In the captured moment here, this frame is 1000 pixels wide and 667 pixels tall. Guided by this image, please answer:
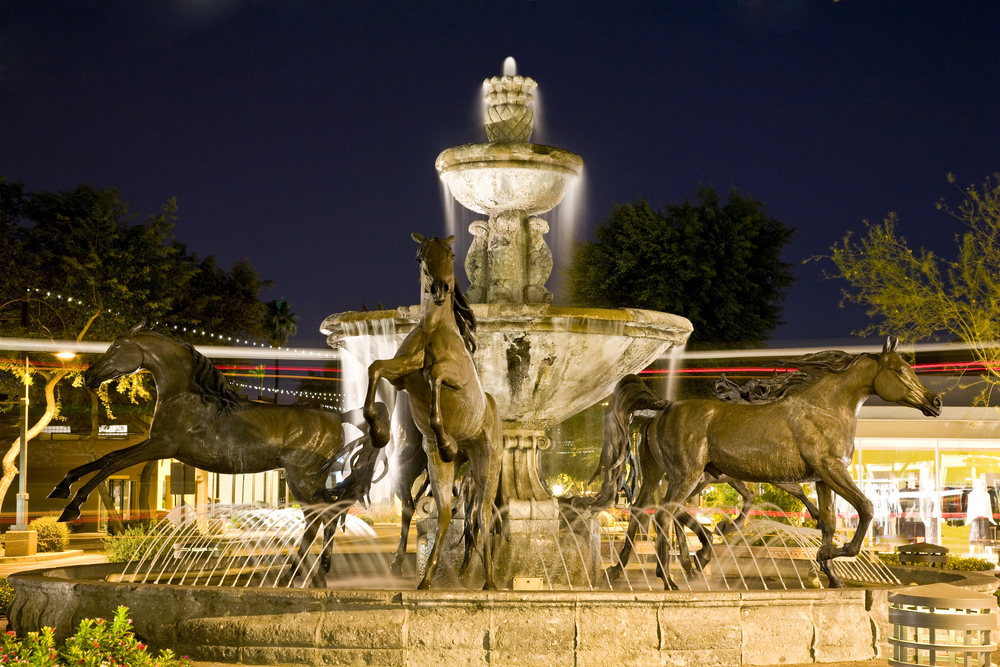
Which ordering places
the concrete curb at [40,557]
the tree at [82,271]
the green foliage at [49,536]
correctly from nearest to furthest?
the concrete curb at [40,557], the green foliage at [49,536], the tree at [82,271]

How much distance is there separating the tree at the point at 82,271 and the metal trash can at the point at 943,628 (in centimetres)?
2497

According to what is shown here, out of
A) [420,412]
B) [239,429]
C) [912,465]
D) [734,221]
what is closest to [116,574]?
[239,429]

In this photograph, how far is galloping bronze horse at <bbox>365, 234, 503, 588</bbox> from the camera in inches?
288

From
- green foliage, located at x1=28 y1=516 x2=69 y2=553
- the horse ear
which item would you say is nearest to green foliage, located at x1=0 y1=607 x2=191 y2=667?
the horse ear

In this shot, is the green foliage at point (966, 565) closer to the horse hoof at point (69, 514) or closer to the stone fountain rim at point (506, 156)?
the stone fountain rim at point (506, 156)

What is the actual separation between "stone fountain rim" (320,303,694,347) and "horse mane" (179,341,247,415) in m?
1.15

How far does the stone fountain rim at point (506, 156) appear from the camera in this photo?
397 inches

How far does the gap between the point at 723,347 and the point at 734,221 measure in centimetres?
426

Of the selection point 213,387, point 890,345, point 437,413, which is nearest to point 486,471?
point 437,413

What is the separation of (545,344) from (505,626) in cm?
314

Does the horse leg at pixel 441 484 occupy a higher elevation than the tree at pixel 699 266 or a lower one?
lower

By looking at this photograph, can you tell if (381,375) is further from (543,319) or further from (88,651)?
(88,651)

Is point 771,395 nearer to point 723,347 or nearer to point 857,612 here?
point 857,612

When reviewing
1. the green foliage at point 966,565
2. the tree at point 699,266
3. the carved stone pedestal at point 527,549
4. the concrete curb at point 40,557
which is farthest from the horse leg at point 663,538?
the tree at point 699,266
